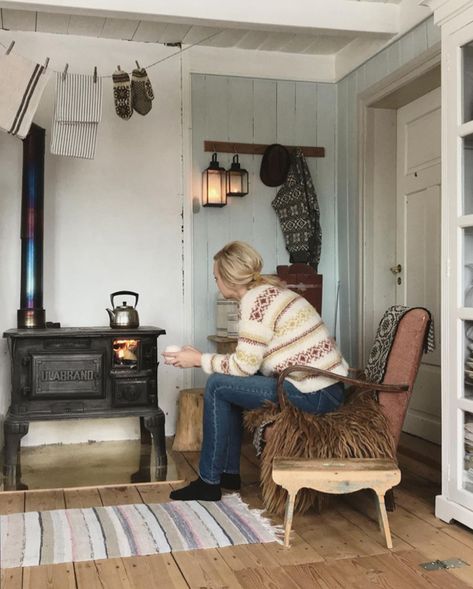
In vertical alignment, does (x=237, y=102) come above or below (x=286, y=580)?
above

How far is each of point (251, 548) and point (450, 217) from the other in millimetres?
1457

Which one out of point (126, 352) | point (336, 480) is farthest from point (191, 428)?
point (336, 480)

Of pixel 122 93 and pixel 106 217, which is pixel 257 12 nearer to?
pixel 122 93

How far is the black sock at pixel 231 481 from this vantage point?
3.21m

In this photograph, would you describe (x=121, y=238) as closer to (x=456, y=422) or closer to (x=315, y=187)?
(x=315, y=187)

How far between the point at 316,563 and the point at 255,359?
86 cm

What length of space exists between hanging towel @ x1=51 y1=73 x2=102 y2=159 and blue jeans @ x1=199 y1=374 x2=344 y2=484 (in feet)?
4.74

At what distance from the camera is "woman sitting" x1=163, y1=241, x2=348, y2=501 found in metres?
2.90

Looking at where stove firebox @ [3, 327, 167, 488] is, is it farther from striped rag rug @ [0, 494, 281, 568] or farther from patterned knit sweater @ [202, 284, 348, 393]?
patterned knit sweater @ [202, 284, 348, 393]

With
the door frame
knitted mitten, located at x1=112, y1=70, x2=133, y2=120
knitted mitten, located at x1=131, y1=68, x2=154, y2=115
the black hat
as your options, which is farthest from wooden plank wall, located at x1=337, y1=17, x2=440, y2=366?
knitted mitten, located at x1=112, y1=70, x2=133, y2=120

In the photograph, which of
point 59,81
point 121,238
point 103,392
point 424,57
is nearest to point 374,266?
point 424,57

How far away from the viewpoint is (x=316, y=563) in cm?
235

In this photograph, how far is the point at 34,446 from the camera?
14.0ft

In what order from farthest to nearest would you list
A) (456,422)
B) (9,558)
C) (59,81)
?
(59,81) → (456,422) → (9,558)
